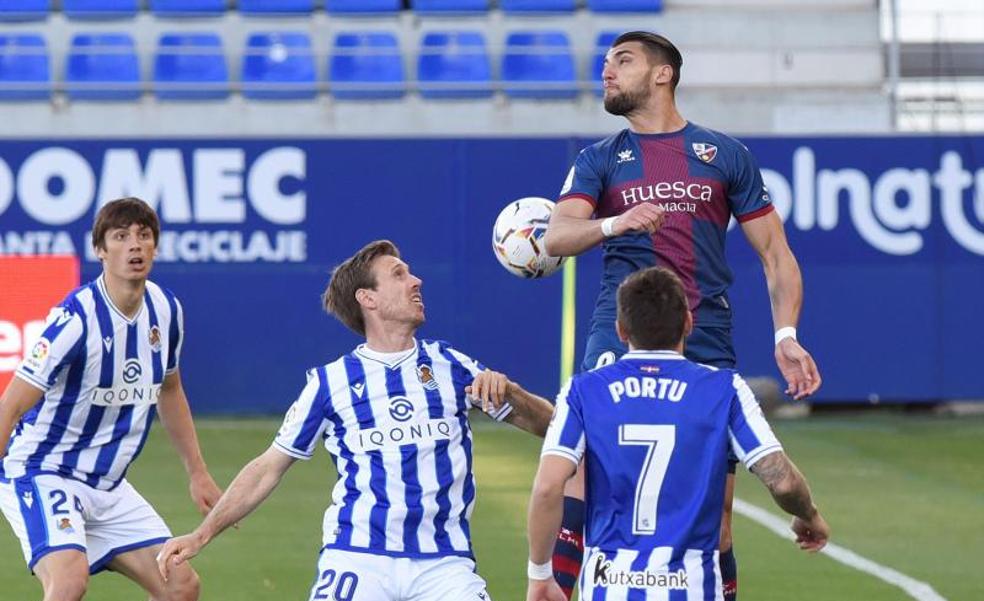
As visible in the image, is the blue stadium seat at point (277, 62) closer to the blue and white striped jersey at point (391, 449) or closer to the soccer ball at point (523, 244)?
the soccer ball at point (523, 244)

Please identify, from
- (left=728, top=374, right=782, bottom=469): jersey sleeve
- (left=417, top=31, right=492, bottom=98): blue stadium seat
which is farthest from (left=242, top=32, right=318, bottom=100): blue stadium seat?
(left=728, top=374, right=782, bottom=469): jersey sleeve

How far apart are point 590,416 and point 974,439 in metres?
10.6

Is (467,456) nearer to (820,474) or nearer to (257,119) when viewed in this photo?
(820,474)

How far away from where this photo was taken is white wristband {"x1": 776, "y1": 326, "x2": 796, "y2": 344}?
6508 mm

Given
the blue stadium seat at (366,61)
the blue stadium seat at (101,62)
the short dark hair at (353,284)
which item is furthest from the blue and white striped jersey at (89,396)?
the blue stadium seat at (101,62)

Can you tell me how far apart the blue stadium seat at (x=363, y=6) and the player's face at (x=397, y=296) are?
14.2 metres

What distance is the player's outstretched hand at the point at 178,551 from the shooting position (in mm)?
5617

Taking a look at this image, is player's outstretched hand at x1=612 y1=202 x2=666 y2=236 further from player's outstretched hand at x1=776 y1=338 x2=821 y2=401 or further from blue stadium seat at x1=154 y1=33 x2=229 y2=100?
blue stadium seat at x1=154 y1=33 x2=229 y2=100

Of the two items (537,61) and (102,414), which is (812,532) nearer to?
(102,414)

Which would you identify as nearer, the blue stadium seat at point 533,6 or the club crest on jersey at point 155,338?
the club crest on jersey at point 155,338

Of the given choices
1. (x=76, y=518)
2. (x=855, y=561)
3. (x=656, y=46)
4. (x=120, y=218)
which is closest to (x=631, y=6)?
(x=855, y=561)

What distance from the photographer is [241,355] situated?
16.0m

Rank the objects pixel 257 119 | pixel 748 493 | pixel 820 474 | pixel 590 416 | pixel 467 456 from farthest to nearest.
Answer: pixel 257 119, pixel 820 474, pixel 748 493, pixel 467 456, pixel 590 416

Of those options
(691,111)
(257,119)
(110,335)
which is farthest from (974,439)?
(110,335)
